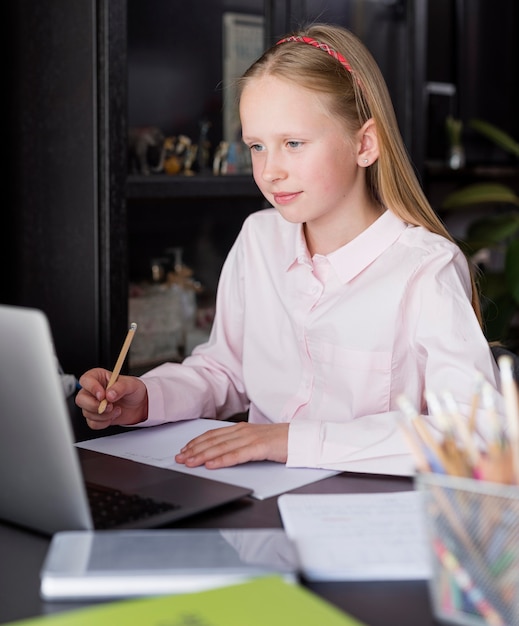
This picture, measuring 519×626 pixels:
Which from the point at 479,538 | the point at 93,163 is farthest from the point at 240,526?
the point at 93,163

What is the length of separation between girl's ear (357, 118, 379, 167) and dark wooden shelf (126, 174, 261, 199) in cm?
78

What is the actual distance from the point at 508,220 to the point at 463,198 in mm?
175

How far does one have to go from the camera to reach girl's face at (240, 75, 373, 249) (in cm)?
152

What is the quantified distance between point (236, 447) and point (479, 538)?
0.56 meters

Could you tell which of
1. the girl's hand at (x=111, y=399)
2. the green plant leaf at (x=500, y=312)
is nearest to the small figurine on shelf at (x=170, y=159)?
the girl's hand at (x=111, y=399)

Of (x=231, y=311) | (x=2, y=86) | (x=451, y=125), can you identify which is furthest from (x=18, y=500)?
(x=451, y=125)

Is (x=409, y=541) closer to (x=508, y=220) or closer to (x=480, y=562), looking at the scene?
(x=480, y=562)

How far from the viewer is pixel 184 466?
48.4 inches

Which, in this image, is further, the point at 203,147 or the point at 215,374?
the point at 203,147

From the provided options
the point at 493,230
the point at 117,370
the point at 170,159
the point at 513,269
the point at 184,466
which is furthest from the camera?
the point at 493,230

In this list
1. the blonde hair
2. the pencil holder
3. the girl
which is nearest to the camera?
the pencil holder

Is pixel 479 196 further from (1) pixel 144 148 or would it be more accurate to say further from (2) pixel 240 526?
(2) pixel 240 526

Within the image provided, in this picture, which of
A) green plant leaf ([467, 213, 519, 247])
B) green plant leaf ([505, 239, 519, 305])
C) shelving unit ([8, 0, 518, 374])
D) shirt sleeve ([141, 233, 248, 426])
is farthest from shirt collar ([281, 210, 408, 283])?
green plant leaf ([467, 213, 519, 247])

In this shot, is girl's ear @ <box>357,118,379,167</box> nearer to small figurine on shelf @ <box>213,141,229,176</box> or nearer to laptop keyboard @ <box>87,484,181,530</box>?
laptop keyboard @ <box>87,484,181,530</box>
